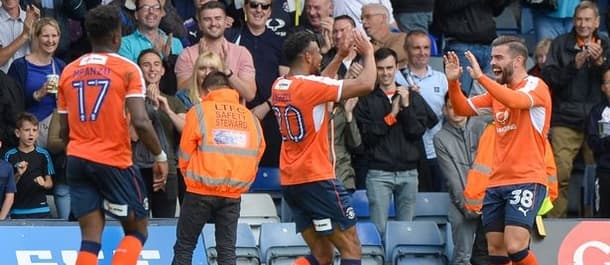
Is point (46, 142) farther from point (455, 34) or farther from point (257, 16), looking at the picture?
point (455, 34)

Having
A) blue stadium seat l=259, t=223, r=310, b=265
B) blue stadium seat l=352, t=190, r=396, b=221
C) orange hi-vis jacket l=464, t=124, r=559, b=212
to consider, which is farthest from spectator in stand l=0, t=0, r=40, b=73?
orange hi-vis jacket l=464, t=124, r=559, b=212

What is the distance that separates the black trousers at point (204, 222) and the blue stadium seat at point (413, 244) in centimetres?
234

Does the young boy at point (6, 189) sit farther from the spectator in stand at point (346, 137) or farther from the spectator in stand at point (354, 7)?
the spectator in stand at point (354, 7)

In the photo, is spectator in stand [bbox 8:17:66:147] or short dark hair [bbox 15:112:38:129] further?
spectator in stand [bbox 8:17:66:147]

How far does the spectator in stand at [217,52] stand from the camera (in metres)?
→ 14.8

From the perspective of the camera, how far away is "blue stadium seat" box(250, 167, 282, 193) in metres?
15.2

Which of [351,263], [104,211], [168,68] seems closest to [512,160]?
[351,263]

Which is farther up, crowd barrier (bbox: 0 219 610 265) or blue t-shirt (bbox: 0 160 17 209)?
blue t-shirt (bbox: 0 160 17 209)

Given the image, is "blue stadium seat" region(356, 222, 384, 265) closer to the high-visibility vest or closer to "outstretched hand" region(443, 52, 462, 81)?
the high-visibility vest

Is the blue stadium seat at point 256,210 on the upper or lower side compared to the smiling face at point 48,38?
lower

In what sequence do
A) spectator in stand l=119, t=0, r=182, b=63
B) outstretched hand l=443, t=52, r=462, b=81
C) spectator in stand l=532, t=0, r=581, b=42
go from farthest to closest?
spectator in stand l=532, t=0, r=581, b=42 < spectator in stand l=119, t=0, r=182, b=63 < outstretched hand l=443, t=52, r=462, b=81

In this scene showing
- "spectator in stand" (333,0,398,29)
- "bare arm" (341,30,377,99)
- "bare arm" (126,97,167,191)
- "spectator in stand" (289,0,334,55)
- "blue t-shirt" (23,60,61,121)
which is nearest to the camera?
"bare arm" (126,97,167,191)

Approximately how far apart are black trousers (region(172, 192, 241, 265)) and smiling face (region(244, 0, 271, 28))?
3373mm

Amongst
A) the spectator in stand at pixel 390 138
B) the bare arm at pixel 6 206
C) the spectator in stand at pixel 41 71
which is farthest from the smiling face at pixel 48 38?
the spectator in stand at pixel 390 138
